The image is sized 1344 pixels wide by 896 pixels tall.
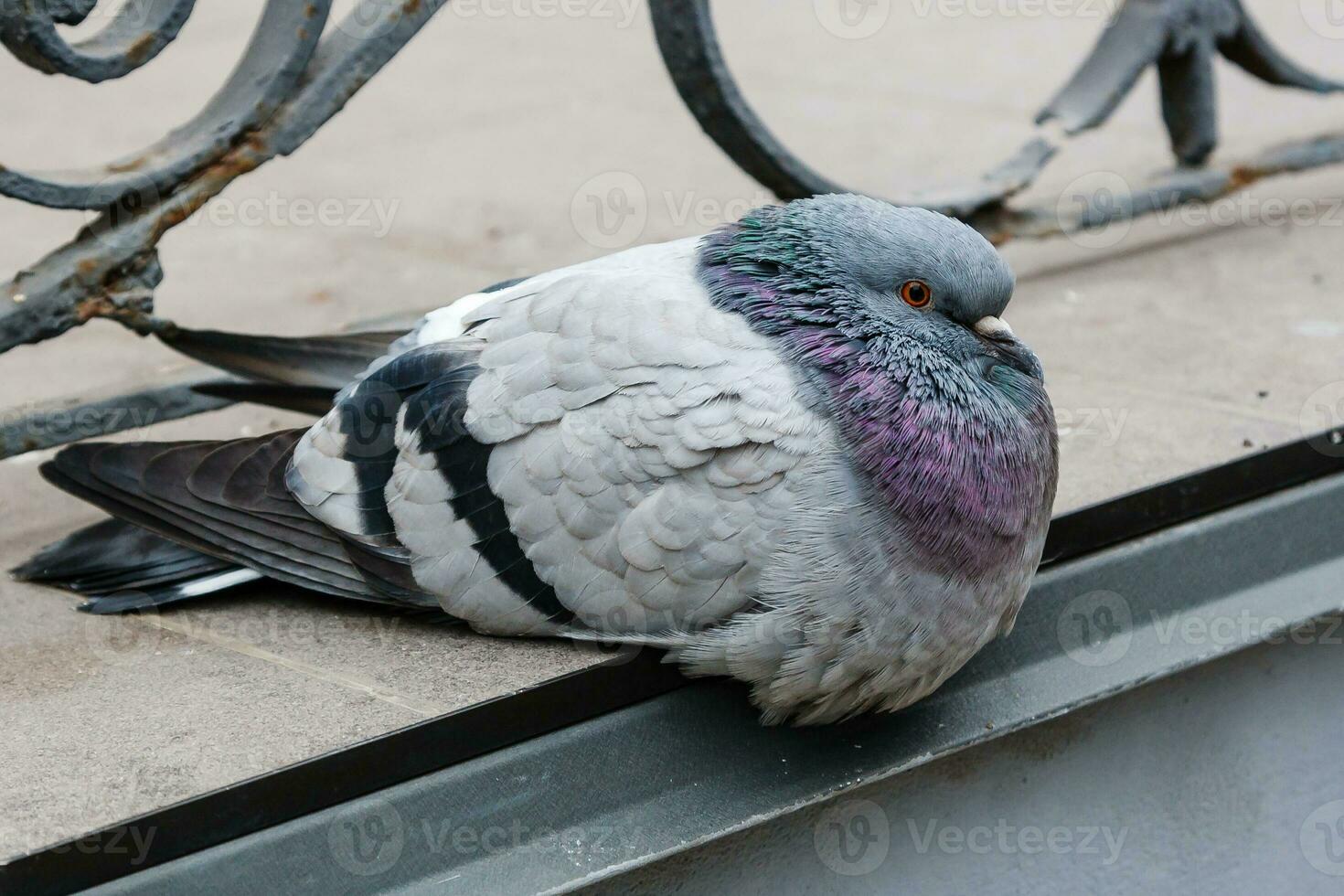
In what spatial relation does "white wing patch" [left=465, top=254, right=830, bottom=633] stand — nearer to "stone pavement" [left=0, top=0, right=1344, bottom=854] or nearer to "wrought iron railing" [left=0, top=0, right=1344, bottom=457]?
"stone pavement" [left=0, top=0, right=1344, bottom=854]

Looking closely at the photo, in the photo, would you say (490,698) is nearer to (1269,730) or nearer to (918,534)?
(918,534)

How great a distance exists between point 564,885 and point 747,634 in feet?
1.82

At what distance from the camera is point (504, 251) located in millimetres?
5605

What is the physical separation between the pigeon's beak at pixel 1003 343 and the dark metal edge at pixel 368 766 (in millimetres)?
624

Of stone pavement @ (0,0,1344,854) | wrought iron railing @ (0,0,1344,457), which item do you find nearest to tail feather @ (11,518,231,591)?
stone pavement @ (0,0,1344,854)

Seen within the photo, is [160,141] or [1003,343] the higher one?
[160,141]

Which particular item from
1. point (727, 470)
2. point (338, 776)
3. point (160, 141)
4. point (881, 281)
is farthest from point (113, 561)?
point (881, 281)

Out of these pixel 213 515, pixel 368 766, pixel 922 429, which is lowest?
pixel 368 766

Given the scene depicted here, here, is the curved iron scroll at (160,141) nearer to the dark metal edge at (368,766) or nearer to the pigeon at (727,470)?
the pigeon at (727,470)

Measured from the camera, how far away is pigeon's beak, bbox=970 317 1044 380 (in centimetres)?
268

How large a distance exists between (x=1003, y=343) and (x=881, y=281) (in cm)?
26

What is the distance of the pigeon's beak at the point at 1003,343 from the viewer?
2.68 metres

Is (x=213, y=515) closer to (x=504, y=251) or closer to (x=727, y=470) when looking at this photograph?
(x=727, y=470)

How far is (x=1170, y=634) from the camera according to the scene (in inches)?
132
